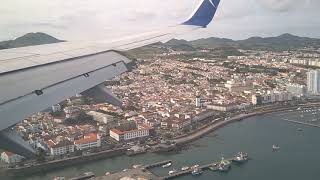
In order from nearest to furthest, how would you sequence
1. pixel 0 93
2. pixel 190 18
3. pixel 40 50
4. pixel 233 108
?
pixel 0 93
pixel 40 50
pixel 190 18
pixel 233 108

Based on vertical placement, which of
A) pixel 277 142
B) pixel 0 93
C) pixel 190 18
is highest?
pixel 190 18

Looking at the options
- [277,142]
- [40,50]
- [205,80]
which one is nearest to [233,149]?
[277,142]

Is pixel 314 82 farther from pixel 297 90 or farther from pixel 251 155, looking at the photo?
pixel 251 155

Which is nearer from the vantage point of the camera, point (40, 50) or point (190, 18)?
point (40, 50)

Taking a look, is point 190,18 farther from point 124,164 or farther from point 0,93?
point 124,164

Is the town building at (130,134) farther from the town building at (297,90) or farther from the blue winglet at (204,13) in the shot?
the town building at (297,90)

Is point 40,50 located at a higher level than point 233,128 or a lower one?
higher
